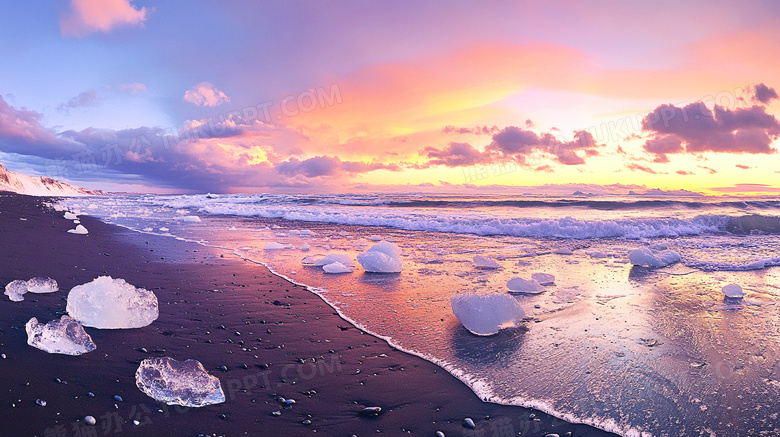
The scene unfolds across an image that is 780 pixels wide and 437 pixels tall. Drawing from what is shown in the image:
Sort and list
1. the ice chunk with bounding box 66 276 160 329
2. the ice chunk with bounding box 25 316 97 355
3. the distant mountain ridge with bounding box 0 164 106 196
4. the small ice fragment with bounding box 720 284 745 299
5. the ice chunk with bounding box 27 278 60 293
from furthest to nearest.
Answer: the distant mountain ridge with bounding box 0 164 106 196
the small ice fragment with bounding box 720 284 745 299
the ice chunk with bounding box 27 278 60 293
the ice chunk with bounding box 66 276 160 329
the ice chunk with bounding box 25 316 97 355

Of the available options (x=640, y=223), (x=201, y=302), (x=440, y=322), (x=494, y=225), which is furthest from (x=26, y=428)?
(x=640, y=223)

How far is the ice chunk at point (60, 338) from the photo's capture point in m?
2.77

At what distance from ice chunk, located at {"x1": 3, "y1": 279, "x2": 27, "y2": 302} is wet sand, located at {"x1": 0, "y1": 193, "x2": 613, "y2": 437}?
111mm

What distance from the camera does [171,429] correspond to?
6.81 ft

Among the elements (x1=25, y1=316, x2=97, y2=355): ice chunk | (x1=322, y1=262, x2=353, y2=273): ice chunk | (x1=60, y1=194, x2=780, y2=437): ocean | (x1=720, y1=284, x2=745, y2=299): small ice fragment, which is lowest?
(x1=720, y1=284, x2=745, y2=299): small ice fragment

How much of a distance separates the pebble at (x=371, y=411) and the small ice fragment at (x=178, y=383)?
35.0 inches

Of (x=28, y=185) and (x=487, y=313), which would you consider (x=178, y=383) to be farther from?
(x=28, y=185)

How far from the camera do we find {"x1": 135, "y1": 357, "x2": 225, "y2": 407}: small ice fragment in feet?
7.66

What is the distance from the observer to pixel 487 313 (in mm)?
3812

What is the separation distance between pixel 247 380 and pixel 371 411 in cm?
96

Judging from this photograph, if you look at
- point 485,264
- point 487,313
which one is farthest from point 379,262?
point 487,313

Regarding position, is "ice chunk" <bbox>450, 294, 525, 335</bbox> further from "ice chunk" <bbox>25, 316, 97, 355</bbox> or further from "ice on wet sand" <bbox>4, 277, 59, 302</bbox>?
"ice on wet sand" <bbox>4, 277, 59, 302</bbox>

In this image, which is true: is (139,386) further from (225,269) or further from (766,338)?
(766,338)

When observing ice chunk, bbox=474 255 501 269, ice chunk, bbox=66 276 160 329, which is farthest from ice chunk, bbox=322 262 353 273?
ice chunk, bbox=66 276 160 329
